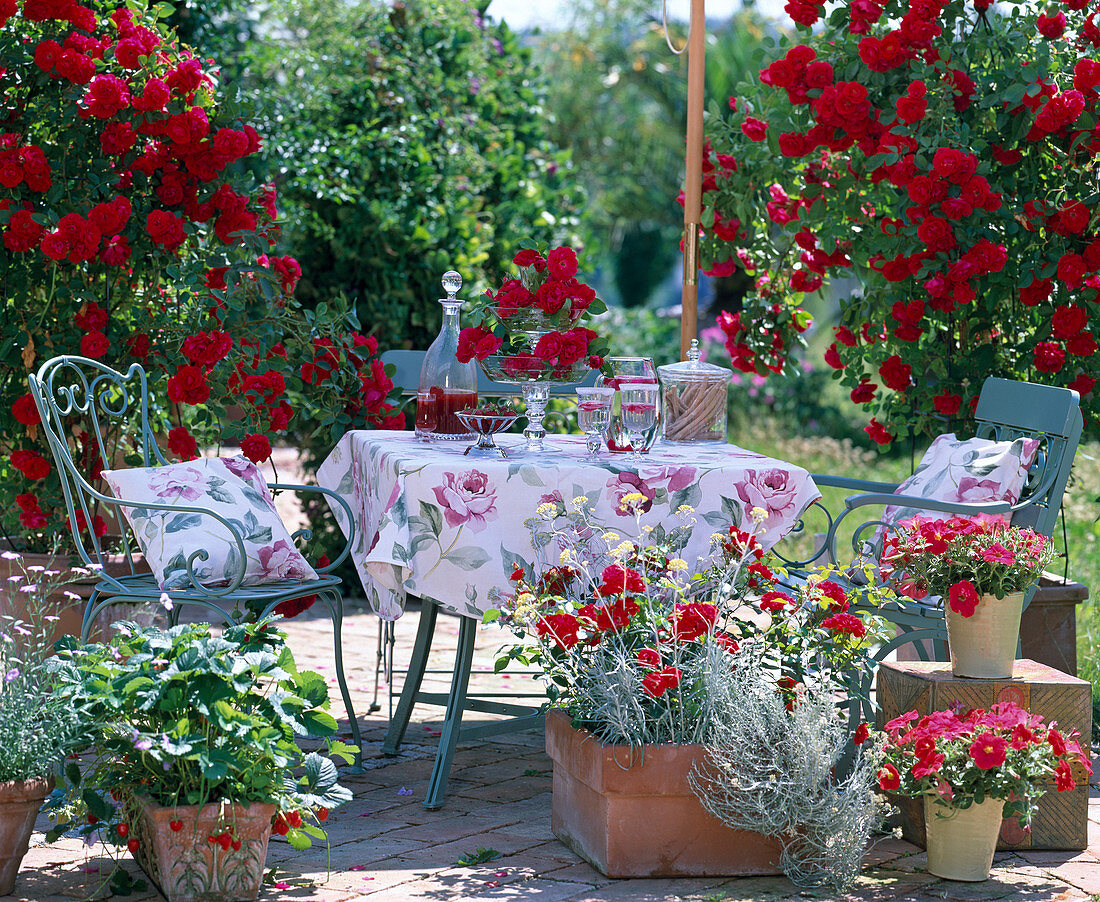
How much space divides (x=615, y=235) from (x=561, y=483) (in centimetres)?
1375

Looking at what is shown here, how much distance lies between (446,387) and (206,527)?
2.47ft

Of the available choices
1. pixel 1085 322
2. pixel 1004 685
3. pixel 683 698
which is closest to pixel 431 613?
pixel 683 698

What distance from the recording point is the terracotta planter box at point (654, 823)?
110 inches

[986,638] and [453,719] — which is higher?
[986,638]

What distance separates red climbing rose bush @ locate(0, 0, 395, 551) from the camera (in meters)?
4.23

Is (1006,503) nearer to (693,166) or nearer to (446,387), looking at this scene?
(446,387)

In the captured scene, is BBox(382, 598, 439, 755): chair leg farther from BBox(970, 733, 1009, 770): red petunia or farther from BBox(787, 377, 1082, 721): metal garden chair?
BBox(970, 733, 1009, 770): red petunia

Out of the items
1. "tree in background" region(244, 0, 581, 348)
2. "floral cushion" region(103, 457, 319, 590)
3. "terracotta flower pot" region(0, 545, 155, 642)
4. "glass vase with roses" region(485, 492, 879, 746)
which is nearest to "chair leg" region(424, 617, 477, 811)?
"glass vase with roses" region(485, 492, 879, 746)

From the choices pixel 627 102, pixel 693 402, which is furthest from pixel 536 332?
pixel 627 102

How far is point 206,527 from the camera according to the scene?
349 centimetres

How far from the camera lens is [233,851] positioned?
264 cm

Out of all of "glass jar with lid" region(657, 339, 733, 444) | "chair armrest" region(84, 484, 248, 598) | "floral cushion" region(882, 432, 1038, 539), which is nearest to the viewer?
"chair armrest" region(84, 484, 248, 598)

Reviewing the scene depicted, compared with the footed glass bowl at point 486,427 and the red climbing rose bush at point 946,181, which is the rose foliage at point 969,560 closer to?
the footed glass bowl at point 486,427

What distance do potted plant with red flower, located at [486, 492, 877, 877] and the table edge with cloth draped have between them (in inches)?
3.5
